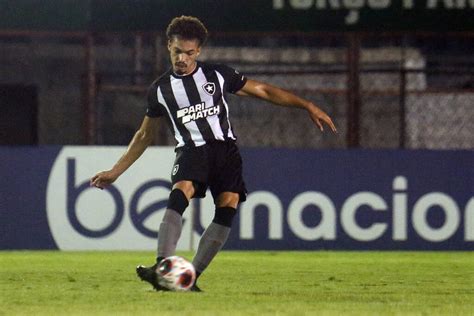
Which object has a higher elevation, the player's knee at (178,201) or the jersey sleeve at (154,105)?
the jersey sleeve at (154,105)

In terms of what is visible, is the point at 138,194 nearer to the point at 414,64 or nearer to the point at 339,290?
the point at 339,290

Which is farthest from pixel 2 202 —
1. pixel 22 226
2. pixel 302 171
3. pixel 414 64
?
pixel 414 64

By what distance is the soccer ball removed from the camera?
8.44 m

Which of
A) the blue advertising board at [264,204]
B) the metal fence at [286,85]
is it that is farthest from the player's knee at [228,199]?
the metal fence at [286,85]

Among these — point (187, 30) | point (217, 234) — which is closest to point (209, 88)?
point (187, 30)

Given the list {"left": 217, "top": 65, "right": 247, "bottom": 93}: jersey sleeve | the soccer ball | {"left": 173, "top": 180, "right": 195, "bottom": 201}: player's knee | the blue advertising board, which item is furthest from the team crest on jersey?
the blue advertising board

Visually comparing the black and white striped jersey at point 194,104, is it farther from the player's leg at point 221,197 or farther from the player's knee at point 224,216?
the player's knee at point 224,216

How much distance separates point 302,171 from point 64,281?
5129mm

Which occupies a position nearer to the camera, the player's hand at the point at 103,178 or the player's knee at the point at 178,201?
the player's knee at the point at 178,201

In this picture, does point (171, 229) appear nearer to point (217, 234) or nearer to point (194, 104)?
point (217, 234)

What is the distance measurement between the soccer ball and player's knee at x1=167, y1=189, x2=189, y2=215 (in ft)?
1.31

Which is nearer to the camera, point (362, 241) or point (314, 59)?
point (362, 241)

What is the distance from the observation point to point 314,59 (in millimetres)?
21234

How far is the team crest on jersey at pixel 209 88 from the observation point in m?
9.05
